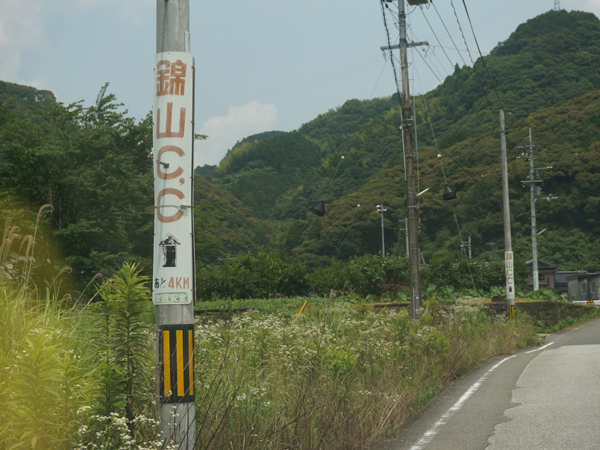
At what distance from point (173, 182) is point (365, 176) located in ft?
214

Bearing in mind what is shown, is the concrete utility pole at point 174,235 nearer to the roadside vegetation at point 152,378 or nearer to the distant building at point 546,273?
the roadside vegetation at point 152,378

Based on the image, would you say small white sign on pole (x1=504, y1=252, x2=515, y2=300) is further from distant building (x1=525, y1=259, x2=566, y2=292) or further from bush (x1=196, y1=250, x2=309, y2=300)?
distant building (x1=525, y1=259, x2=566, y2=292)

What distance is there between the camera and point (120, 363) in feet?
13.9

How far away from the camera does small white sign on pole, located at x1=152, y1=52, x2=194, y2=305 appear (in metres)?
4.34

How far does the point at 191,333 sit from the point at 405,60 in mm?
16742

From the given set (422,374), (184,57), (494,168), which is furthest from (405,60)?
(494,168)

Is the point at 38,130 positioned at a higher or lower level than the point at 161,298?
higher

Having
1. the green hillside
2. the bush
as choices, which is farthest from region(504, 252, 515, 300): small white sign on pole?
the green hillside

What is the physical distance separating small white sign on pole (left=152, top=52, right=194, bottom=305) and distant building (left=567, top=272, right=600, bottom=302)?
7391 cm

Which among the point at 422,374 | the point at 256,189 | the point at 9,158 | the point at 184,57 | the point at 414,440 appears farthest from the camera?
the point at 256,189

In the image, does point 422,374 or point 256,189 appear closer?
point 422,374

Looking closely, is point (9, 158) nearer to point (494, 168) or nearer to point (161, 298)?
point (161, 298)

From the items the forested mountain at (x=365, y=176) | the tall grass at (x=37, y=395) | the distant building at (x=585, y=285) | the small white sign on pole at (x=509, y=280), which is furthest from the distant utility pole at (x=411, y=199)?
the distant building at (x=585, y=285)

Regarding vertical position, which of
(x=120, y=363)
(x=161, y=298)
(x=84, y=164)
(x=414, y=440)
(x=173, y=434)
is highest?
(x=84, y=164)
